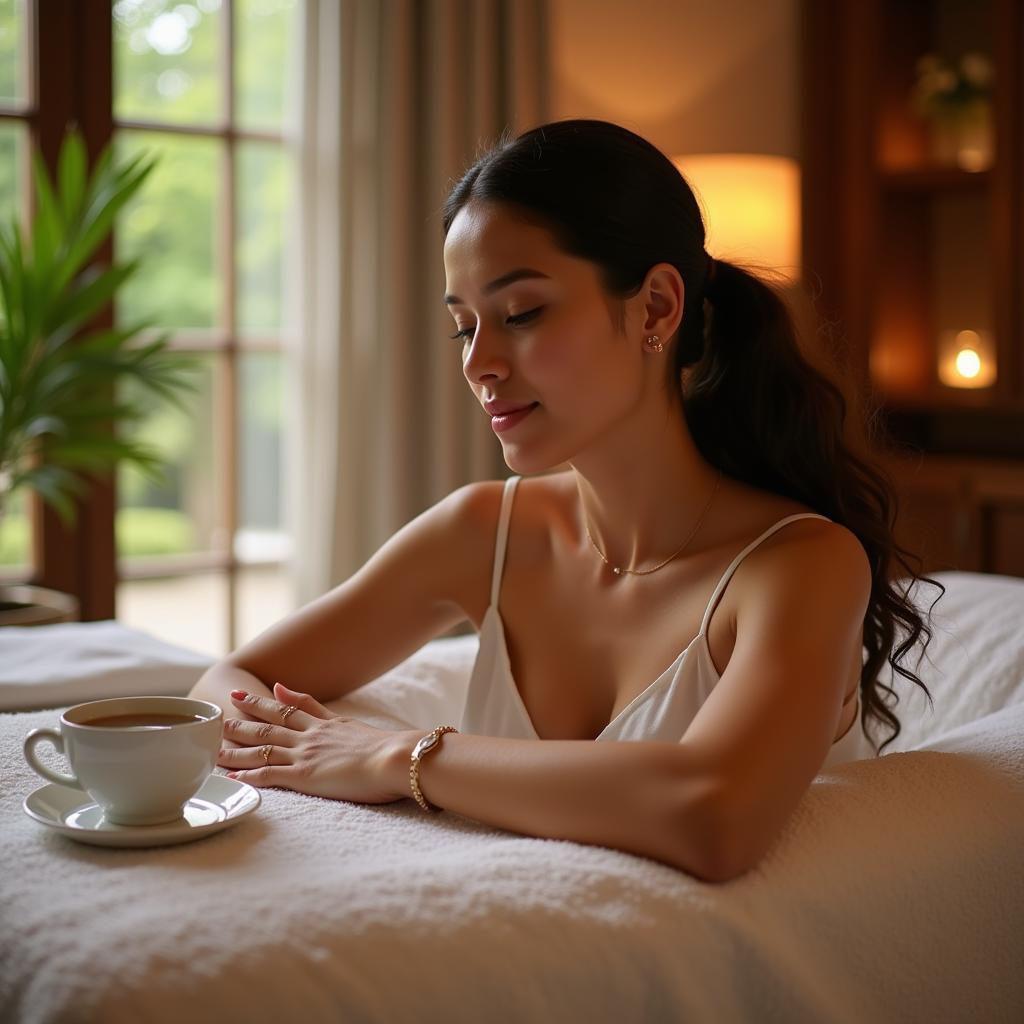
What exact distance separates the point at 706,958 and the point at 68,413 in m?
2.27

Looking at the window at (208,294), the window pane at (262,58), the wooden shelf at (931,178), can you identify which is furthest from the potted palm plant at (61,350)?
the wooden shelf at (931,178)

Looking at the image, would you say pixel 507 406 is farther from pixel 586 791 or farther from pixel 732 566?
pixel 586 791

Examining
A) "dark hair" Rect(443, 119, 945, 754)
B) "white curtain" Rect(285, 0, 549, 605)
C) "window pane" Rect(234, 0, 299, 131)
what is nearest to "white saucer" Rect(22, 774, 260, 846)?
"dark hair" Rect(443, 119, 945, 754)

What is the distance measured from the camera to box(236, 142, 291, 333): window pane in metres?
Answer: 3.67

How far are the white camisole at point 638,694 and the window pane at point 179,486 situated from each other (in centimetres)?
201

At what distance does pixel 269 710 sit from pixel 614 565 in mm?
450

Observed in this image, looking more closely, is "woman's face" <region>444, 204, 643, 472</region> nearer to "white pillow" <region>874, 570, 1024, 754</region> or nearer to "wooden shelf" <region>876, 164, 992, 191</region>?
"white pillow" <region>874, 570, 1024, 754</region>

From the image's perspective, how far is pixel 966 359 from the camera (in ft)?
13.6

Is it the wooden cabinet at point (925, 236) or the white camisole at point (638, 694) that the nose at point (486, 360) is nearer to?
the white camisole at point (638, 694)

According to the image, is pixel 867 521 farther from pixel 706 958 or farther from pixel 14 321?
pixel 14 321

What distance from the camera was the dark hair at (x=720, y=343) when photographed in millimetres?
1459

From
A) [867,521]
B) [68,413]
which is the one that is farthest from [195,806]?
[68,413]

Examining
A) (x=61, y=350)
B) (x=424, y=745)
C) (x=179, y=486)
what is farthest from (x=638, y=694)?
(x=179, y=486)

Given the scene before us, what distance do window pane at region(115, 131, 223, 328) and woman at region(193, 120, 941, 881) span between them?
2001 millimetres
